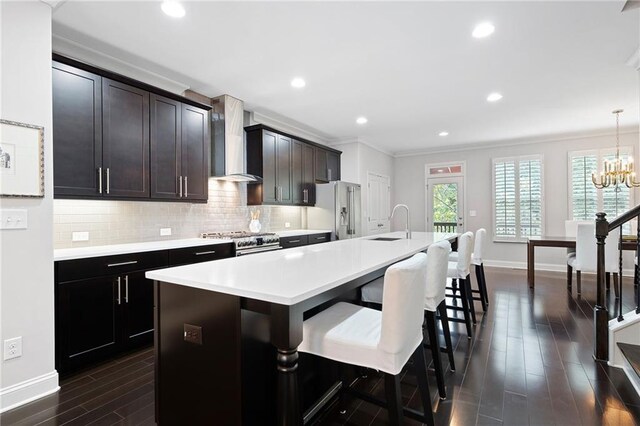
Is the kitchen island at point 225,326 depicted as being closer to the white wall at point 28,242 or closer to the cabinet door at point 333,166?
the white wall at point 28,242

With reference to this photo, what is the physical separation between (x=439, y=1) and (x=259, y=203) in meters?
3.19

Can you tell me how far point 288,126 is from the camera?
5.54 metres

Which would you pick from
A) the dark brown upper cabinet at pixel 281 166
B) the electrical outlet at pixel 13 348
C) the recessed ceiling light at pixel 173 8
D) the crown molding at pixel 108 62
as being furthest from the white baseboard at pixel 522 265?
the electrical outlet at pixel 13 348

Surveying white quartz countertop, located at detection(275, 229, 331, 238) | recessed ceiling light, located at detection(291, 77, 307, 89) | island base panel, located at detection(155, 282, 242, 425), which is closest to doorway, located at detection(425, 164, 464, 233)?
white quartz countertop, located at detection(275, 229, 331, 238)

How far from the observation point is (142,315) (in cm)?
280

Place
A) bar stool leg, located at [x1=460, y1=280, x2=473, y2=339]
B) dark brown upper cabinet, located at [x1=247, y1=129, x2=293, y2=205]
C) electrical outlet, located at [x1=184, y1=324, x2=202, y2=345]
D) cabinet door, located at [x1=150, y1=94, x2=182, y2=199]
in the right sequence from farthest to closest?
dark brown upper cabinet, located at [x1=247, y1=129, x2=293, y2=205] < cabinet door, located at [x1=150, y1=94, x2=182, y2=199] < bar stool leg, located at [x1=460, y1=280, x2=473, y2=339] < electrical outlet, located at [x1=184, y1=324, x2=202, y2=345]

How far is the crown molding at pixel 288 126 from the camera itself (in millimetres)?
4934

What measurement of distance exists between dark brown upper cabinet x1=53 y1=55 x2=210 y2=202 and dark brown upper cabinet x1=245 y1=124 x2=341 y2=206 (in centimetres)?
93

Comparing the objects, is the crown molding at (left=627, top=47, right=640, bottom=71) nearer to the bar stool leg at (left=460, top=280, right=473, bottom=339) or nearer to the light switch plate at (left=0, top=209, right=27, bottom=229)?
the bar stool leg at (left=460, top=280, right=473, bottom=339)

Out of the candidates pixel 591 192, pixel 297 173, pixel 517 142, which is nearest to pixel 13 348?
pixel 297 173

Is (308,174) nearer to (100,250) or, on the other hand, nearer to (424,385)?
(100,250)

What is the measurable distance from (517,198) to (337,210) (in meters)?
4.01

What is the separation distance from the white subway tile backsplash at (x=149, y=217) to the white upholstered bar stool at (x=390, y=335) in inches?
102

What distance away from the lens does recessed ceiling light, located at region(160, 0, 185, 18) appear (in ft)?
7.54
